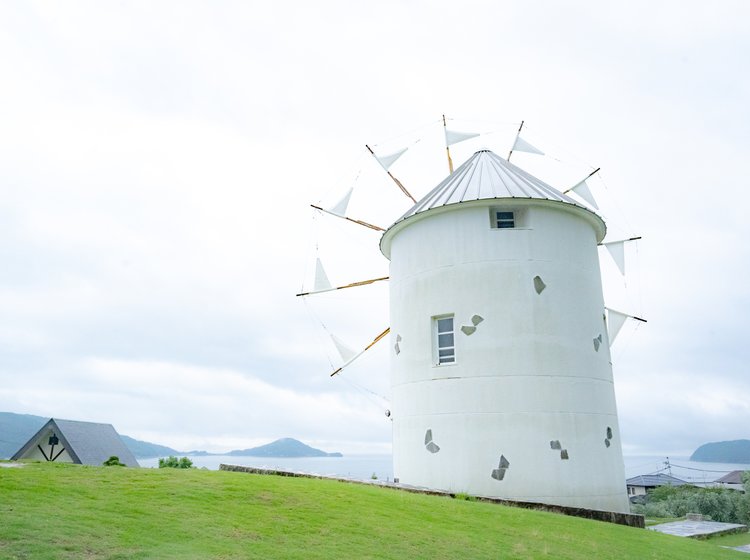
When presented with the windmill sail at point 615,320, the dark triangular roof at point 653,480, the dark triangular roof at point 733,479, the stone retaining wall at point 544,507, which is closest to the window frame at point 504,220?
the windmill sail at point 615,320

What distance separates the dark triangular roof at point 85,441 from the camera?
104 ft

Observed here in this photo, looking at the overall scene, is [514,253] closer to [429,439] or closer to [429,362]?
[429,362]

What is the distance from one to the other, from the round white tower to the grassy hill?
8.92ft

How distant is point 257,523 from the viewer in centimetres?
898

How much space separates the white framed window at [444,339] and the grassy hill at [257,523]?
502 cm

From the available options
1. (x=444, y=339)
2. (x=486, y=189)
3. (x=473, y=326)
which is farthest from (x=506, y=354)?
(x=486, y=189)

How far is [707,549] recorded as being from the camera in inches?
555

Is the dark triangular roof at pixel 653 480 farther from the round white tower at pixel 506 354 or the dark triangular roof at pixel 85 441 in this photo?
the dark triangular roof at pixel 85 441

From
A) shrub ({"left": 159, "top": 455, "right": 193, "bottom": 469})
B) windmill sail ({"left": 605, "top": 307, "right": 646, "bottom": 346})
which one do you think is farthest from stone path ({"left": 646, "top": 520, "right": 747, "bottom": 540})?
shrub ({"left": 159, "top": 455, "right": 193, "bottom": 469})

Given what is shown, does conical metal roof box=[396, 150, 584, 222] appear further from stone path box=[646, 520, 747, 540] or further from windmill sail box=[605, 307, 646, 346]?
stone path box=[646, 520, 747, 540]

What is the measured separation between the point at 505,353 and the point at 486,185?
18.2 feet

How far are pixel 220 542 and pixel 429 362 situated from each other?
10806 mm

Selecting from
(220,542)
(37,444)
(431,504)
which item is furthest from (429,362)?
(37,444)

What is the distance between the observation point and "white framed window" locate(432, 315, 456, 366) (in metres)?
17.8
